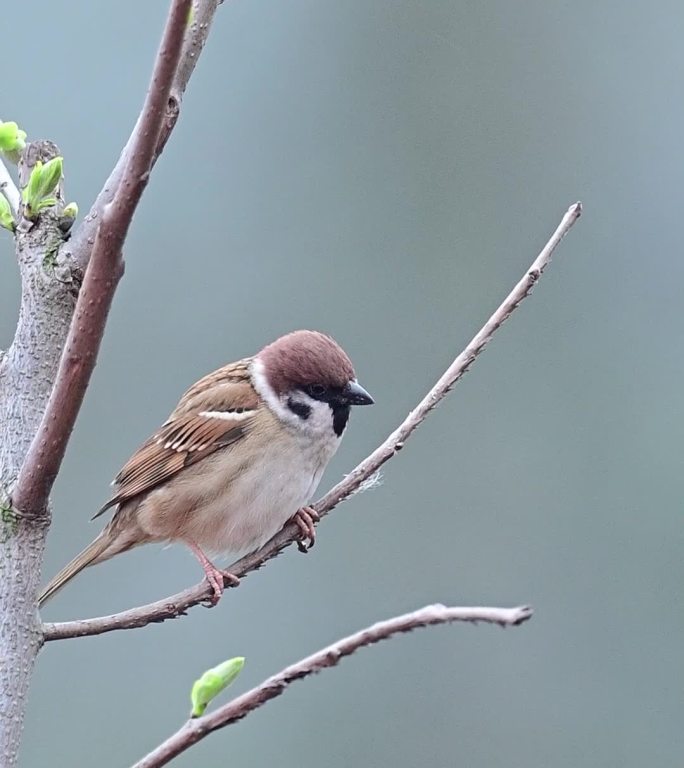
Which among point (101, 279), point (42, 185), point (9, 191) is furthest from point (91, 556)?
point (101, 279)

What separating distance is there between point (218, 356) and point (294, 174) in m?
2.33

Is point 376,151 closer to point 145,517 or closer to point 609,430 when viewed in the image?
point 609,430

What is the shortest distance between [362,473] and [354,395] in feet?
3.62

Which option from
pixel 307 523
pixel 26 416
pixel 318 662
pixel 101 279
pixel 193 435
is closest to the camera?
pixel 318 662

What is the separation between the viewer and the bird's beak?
342 centimetres

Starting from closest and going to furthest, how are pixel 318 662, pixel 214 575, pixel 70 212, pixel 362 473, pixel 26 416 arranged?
pixel 318 662 < pixel 26 416 < pixel 70 212 < pixel 362 473 < pixel 214 575

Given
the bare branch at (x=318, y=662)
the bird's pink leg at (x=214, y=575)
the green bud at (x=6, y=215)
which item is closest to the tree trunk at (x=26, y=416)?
the green bud at (x=6, y=215)

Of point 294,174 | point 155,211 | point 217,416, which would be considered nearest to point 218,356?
point 155,211

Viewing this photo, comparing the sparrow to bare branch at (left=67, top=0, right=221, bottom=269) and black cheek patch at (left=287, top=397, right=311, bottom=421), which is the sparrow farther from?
bare branch at (left=67, top=0, right=221, bottom=269)

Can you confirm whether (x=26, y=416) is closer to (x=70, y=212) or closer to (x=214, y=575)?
(x=70, y=212)

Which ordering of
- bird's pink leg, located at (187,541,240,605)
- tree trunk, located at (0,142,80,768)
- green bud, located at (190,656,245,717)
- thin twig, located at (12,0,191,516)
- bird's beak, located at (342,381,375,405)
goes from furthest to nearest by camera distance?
bird's beak, located at (342,381,375,405), bird's pink leg, located at (187,541,240,605), tree trunk, located at (0,142,80,768), green bud, located at (190,656,245,717), thin twig, located at (12,0,191,516)

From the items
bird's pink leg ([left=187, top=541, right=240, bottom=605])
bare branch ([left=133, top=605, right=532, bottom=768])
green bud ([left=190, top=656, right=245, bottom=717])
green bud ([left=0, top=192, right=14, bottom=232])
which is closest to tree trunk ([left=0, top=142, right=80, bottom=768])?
green bud ([left=0, top=192, right=14, bottom=232])

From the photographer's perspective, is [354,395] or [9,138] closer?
[9,138]

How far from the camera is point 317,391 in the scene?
345cm
